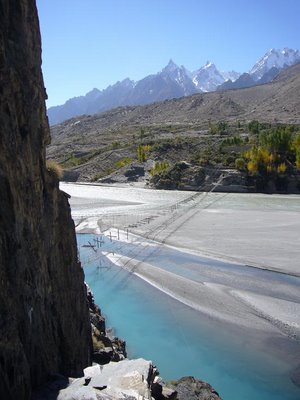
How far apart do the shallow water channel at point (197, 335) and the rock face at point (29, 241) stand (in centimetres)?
688

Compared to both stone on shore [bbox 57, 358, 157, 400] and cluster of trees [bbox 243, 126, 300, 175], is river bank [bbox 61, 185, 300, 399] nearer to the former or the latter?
stone on shore [bbox 57, 358, 157, 400]

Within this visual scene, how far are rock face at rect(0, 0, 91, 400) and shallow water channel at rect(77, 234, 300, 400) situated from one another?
688cm

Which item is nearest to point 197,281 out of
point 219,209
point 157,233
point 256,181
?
point 157,233

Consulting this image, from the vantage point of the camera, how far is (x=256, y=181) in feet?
338

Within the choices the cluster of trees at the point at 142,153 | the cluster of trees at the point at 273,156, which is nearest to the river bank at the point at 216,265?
the cluster of trees at the point at 273,156

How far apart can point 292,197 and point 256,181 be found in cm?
1305

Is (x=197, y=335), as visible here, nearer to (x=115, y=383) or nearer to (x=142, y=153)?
(x=115, y=383)

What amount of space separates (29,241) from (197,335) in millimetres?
15253

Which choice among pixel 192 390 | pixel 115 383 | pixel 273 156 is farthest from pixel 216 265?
pixel 273 156

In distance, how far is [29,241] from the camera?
13.4m

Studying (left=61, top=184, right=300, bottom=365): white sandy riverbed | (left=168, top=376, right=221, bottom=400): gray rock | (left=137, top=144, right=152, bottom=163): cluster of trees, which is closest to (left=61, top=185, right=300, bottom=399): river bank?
(left=61, top=184, right=300, bottom=365): white sandy riverbed

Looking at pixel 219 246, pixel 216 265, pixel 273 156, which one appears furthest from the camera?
pixel 273 156

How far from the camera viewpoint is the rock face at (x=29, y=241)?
11.3m

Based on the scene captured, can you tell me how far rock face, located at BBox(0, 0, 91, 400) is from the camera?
444 inches
